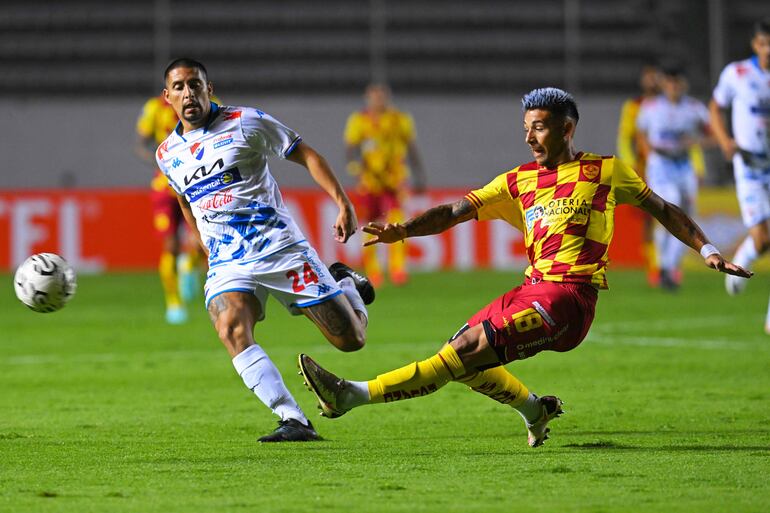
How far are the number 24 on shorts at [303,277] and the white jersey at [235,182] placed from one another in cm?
16

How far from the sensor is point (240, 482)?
18.2 feet

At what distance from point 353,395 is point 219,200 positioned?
1.44 m

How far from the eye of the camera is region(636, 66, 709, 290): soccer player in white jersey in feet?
56.1

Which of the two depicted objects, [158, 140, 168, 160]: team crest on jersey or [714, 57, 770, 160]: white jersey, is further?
[714, 57, 770, 160]: white jersey

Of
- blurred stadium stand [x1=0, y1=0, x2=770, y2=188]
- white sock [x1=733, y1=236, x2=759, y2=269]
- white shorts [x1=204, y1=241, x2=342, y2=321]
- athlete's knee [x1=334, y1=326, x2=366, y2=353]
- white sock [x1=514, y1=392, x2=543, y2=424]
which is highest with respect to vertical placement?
blurred stadium stand [x1=0, y1=0, x2=770, y2=188]

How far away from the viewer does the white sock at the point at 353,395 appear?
633 cm

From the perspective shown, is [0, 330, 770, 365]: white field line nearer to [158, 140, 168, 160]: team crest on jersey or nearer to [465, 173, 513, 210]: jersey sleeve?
[158, 140, 168, 160]: team crest on jersey

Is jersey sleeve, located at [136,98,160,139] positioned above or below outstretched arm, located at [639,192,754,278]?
above

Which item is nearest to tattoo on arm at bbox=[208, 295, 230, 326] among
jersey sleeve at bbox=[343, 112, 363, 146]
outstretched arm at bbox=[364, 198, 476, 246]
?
outstretched arm at bbox=[364, 198, 476, 246]

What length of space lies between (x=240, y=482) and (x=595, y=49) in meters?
19.9

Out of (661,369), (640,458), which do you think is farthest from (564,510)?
(661,369)

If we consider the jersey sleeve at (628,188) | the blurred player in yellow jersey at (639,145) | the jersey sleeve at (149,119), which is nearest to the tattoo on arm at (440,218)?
the jersey sleeve at (628,188)

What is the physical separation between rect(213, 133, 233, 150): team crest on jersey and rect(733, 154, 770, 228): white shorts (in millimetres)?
5458

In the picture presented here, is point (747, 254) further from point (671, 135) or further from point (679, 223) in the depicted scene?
point (671, 135)
